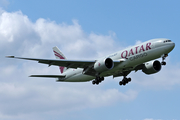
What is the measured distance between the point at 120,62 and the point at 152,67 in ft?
20.4

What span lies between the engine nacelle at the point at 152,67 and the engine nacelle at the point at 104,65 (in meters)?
6.73

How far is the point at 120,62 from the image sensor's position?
37219 mm

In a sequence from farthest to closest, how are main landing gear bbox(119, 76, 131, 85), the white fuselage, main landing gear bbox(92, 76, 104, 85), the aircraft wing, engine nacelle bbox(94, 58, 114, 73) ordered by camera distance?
main landing gear bbox(119, 76, 131, 85) < main landing gear bbox(92, 76, 104, 85) < engine nacelle bbox(94, 58, 114, 73) < the aircraft wing < the white fuselage

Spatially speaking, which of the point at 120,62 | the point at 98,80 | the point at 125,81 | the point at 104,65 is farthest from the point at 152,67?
the point at 104,65

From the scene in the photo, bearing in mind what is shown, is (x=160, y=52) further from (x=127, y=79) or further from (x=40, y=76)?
(x=40, y=76)

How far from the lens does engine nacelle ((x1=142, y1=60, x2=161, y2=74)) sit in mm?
41375

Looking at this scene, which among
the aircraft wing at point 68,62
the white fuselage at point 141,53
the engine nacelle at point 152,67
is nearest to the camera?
the white fuselage at point 141,53

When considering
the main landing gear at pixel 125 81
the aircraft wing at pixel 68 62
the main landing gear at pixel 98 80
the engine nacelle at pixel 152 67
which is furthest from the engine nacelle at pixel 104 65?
the main landing gear at pixel 125 81

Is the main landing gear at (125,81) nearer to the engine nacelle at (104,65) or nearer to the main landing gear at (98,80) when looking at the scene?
the main landing gear at (98,80)

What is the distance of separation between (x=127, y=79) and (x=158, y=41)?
10050 mm

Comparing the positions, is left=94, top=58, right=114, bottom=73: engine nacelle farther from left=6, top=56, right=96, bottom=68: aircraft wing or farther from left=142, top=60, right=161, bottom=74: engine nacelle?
left=142, top=60, right=161, bottom=74: engine nacelle

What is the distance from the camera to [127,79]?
144ft

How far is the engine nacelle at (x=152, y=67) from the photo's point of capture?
136ft

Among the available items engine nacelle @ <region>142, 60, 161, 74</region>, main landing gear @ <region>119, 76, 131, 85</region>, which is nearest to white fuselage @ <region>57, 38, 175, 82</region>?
engine nacelle @ <region>142, 60, 161, 74</region>
